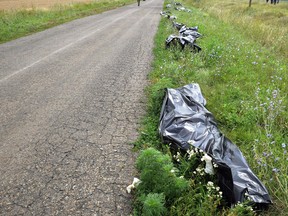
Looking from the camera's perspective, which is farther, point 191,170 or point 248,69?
point 248,69

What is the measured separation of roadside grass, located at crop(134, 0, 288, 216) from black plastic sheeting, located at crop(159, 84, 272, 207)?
0.53 feet

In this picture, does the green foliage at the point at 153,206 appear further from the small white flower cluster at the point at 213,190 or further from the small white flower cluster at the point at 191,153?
the small white flower cluster at the point at 191,153

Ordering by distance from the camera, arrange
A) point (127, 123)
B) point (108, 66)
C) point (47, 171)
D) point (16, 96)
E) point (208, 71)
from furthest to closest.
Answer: point (108, 66) → point (208, 71) → point (16, 96) → point (127, 123) → point (47, 171)

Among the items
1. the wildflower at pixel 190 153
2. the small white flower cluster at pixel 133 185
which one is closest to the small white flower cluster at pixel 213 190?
the wildflower at pixel 190 153

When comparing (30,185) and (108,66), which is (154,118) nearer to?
(30,185)

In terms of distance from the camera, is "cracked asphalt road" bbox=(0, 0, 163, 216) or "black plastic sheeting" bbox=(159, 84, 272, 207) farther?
"cracked asphalt road" bbox=(0, 0, 163, 216)

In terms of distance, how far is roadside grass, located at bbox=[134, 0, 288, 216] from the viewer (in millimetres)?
2477

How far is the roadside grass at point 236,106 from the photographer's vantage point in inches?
97.5

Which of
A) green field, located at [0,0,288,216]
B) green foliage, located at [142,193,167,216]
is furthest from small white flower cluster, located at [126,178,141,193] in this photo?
green foliage, located at [142,193,167,216]

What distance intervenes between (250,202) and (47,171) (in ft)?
7.76

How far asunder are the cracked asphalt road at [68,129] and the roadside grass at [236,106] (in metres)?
0.41

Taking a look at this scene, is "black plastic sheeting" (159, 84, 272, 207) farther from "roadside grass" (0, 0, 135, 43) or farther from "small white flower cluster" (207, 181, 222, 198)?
"roadside grass" (0, 0, 135, 43)

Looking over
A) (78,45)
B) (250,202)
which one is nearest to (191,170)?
(250,202)

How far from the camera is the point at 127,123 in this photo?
4.14m
